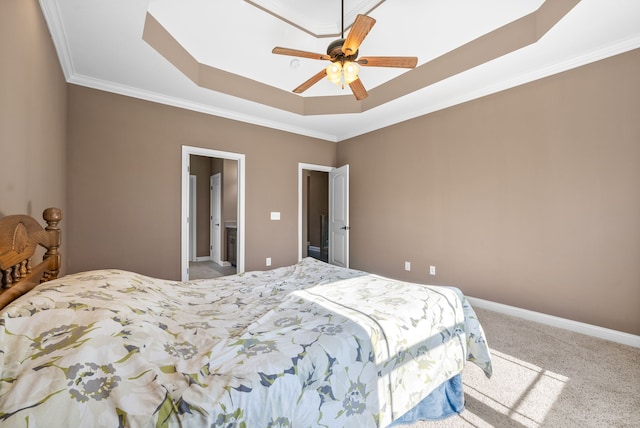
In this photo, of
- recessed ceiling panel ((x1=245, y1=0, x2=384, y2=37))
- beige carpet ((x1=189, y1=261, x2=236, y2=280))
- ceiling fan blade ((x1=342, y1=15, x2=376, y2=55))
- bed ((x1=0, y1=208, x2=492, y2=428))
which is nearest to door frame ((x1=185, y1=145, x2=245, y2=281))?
beige carpet ((x1=189, y1=261, x2=236, y2=280))

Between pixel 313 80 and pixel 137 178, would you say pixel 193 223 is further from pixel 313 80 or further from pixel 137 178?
pixel 313 80

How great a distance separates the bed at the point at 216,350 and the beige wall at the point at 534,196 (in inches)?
73.2

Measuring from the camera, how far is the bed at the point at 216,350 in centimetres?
77

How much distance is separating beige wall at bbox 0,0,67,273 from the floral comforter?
0.80 m

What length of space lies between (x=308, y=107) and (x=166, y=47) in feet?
6.75

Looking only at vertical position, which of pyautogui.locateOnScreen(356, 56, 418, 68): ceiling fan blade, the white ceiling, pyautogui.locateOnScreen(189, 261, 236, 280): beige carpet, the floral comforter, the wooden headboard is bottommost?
pyautogui.locateOnScreen(189, 261, 236, 280): beige carpet

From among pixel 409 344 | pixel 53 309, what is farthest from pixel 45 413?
pixel 409 344

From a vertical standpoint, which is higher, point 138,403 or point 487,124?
point 487,124

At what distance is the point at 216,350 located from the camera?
3.48 feet

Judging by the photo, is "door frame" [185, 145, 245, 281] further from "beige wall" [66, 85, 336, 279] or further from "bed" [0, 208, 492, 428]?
"bed" [0, 208, 492, 428]

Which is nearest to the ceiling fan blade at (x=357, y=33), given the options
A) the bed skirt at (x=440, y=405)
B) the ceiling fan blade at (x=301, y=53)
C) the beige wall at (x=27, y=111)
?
the ceiling fan blade at (x=301, y=53)

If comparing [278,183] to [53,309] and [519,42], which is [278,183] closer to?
[519,42]

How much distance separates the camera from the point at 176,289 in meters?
1.89

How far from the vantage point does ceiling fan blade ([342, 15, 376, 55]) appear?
1.96 metres
